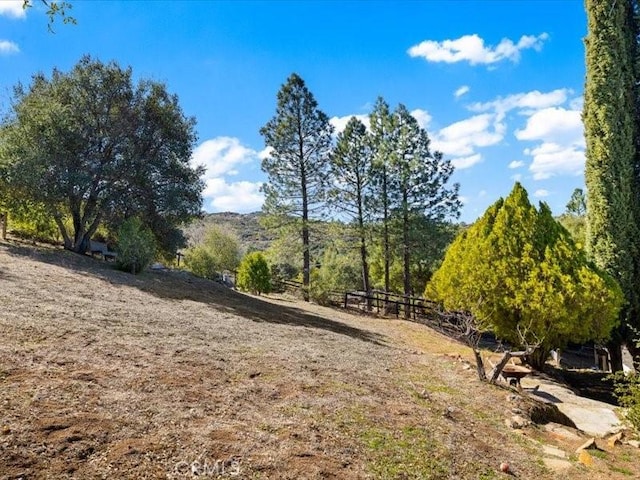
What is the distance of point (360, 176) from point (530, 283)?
12187mm

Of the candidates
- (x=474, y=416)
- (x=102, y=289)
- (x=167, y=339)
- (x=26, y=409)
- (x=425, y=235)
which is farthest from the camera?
(x=425, y=235)

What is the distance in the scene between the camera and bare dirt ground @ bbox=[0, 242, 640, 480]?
3.70 metres

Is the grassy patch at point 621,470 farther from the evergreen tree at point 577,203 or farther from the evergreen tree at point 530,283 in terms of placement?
the evergreen tree at point 577,203

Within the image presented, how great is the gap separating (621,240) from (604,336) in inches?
195

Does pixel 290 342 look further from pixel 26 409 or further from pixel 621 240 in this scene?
pixel 621 240

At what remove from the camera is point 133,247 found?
554 inches

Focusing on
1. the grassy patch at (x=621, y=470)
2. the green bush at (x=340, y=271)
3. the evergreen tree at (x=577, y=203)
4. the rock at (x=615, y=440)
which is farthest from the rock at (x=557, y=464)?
the evergreen tree at (x=577, y=203)

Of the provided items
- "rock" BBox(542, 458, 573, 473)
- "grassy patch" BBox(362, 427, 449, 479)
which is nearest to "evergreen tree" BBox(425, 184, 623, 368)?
"rock" BBox(542, 458, 573, 473)

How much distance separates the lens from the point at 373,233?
71.0 feet

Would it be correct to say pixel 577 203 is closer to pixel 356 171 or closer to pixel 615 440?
pixel 356 171

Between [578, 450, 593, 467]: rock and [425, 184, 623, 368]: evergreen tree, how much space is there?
505 cm

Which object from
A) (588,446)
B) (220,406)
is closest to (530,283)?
(588,446)

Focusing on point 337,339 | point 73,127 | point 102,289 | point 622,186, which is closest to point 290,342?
point 337,339

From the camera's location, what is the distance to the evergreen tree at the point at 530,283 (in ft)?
35.6
